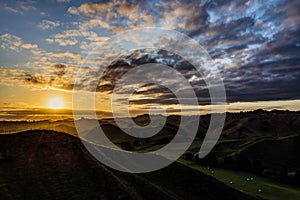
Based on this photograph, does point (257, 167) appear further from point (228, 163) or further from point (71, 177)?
point (71, 177)

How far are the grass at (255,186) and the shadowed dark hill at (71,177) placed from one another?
12.5m

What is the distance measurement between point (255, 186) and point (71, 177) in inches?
1924

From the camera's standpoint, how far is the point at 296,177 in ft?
263

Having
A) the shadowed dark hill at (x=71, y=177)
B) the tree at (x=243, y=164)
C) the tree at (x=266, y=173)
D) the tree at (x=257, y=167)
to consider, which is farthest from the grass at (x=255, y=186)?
the shadowed dark hill at (x=71, y=177)

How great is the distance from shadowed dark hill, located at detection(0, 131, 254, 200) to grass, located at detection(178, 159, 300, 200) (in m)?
12.5

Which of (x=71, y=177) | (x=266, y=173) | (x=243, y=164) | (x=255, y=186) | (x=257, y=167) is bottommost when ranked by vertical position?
(x=266, y=173)

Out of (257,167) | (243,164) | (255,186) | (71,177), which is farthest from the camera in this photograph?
(243,164)

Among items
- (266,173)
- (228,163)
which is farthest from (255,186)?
(228,163)

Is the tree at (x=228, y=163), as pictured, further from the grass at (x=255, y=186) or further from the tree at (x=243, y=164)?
the grass at (x=255, y=186)

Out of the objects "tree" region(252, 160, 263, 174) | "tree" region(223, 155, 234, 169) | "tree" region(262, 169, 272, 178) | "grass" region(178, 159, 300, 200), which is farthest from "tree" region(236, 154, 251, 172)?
"tree" region(262, 169, 272, 178)

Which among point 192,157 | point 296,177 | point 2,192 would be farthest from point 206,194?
point 192,157

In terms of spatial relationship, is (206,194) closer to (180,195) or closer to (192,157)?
(180,195)

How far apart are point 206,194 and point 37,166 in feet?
85.7

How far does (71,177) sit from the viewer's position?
3800 centimetres
